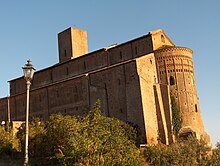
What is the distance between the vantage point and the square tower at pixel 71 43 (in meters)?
48.2

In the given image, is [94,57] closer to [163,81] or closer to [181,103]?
[163,81]

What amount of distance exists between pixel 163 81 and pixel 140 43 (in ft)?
16.3

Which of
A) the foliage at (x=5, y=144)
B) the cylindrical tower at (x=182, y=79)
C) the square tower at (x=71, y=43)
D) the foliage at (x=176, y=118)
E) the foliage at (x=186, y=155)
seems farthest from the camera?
the square tower at (x=71, y=43)

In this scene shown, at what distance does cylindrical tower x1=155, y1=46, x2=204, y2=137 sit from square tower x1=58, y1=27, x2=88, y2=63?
15.0m

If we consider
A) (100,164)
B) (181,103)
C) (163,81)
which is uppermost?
(163,81)

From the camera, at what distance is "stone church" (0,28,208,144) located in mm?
32250

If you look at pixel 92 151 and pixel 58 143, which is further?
pixel 58 143

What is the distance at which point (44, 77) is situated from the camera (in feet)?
150

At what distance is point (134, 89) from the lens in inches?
1265

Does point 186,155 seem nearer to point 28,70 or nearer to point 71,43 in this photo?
point 28,70

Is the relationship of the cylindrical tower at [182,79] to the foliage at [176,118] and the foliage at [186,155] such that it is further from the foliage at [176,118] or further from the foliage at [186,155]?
the foliage at [186,155]

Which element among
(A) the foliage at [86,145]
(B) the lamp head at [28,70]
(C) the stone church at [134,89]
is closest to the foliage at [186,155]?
(A) the foliage at [86,145]

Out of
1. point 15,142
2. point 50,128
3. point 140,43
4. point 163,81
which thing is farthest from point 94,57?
point 50,128

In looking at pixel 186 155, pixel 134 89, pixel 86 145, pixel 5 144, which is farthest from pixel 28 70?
pixel 134 89
